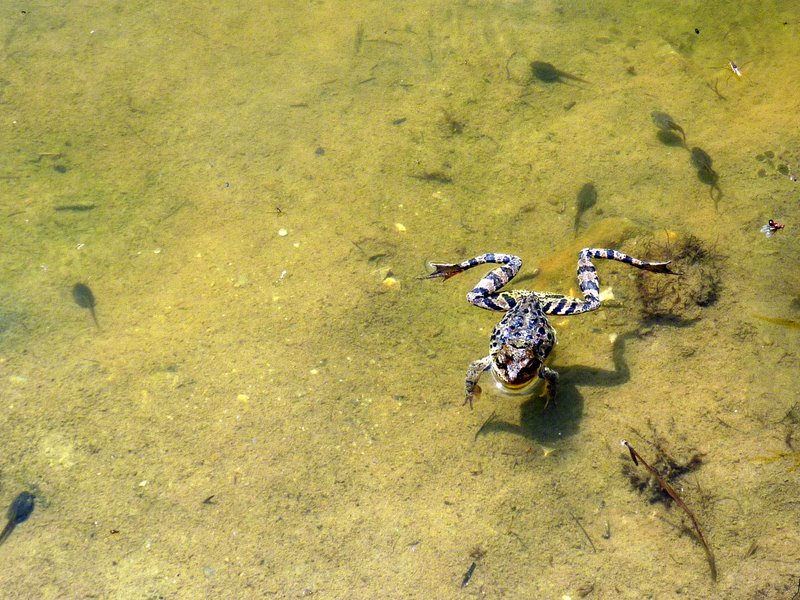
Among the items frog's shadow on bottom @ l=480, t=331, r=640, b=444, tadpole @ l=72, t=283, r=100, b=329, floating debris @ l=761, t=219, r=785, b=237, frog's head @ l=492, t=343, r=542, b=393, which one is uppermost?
floating debris @ l=761, t=219, r=785, b=237

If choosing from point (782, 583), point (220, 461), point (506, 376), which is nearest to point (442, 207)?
point (506, 376)

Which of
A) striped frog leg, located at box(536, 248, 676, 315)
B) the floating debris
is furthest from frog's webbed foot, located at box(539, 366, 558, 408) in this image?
the floating debris

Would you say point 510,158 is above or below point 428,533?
above

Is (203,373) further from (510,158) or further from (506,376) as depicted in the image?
(510,158)

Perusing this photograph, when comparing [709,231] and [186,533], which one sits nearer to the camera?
[186,533]

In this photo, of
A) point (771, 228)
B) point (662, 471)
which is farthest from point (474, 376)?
point (771, 228)

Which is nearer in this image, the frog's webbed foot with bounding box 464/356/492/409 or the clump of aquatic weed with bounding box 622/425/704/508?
the clump of aquatic weed with bounding box 622/425/704/508

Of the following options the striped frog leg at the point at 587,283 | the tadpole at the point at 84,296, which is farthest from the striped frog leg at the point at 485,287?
the tadpole at the point at 84,296

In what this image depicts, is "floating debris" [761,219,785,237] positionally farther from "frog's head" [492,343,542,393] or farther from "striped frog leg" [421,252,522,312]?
"frog's head" [492,343,542,393]
